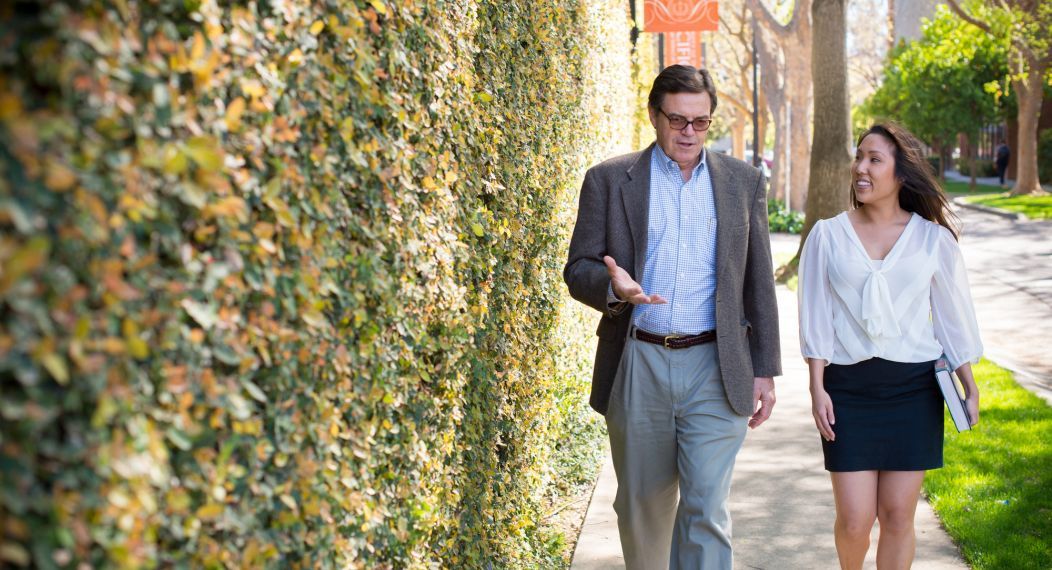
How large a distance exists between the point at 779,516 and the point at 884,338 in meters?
2.07

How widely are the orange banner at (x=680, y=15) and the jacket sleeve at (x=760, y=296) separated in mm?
11251

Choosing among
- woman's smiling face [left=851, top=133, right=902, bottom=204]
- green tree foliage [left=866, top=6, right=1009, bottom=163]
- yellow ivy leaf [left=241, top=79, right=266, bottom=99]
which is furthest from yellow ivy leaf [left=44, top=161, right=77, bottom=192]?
green tree foliage [left=866, top=6, right=1009, bottom=163]

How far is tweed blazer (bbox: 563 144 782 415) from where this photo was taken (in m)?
4.54

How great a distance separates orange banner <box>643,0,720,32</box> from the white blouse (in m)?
11.1

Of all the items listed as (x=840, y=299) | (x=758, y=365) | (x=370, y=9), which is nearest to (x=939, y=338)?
(x=840, y=299)

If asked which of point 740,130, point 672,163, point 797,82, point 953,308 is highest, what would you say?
point 797,82

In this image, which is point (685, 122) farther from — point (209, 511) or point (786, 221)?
point (786, 221)

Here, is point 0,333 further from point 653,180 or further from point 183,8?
point 653,180

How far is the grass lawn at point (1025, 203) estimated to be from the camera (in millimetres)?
30188

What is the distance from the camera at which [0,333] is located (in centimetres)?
127

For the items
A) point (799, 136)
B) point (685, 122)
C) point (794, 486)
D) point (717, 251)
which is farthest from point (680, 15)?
point (799, 136)

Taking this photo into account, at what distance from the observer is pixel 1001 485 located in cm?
701

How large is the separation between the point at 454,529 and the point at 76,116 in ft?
8.33

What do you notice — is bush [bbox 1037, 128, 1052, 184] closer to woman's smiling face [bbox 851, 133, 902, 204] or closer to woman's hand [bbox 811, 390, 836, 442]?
woman's smiling face [bbox 851, 133, 902, 204]
